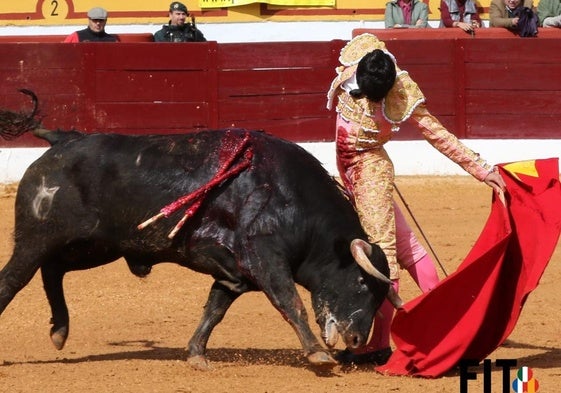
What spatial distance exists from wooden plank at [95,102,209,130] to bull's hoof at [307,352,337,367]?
5.94 m

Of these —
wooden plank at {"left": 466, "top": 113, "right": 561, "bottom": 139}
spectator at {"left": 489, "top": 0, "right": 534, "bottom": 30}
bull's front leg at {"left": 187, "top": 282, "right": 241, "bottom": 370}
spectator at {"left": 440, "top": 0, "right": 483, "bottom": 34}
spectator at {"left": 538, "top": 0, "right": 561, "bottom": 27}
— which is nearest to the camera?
bull's front leg at {"left": 187, "top": 282, "right": 241, "bottom": 370}

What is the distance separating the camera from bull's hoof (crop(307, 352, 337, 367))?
16.5 ft

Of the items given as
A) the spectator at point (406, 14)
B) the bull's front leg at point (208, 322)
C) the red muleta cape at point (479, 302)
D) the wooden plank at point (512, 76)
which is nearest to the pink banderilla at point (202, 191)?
the bull's front leg at point (208, 322)

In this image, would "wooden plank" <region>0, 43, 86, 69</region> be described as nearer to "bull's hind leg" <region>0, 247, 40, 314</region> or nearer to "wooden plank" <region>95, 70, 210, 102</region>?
"wooden plank" <region>95, 70, 210, 102</region>

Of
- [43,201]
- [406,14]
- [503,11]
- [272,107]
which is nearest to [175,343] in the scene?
[43,201]

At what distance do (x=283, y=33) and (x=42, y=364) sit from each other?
7.61 m

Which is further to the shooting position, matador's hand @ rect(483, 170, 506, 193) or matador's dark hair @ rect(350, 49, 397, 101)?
matador's hand @ rect(483, 170, 506, 193)

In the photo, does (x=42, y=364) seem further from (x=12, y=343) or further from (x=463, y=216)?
(x=463, y=216)

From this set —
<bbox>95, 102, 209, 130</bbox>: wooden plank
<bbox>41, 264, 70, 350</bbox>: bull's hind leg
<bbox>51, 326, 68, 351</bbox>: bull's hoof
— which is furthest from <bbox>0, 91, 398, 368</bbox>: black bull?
<bbox>95, 102, 209, 130</bbox>: wooden plank

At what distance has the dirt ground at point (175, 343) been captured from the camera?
16.4ft

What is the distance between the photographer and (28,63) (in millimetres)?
10656

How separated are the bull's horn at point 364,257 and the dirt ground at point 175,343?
1.27 ft

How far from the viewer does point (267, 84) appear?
35.8ft

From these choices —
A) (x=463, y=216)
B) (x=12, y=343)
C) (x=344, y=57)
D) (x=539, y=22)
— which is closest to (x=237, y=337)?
(x=12, y=343)
